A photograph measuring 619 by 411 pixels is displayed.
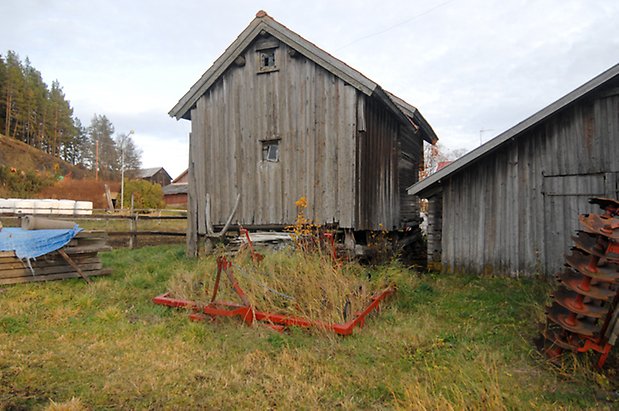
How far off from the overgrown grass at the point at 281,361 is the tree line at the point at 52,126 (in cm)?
4637

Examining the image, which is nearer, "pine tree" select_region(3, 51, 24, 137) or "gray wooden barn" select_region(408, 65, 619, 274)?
"gray wooden barn" select_region(408, 65, 619, 274)

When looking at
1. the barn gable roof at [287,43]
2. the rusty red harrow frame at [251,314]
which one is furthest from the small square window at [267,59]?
the rusty red harrow frame at [251,314]

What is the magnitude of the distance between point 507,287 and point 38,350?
7.93 meters

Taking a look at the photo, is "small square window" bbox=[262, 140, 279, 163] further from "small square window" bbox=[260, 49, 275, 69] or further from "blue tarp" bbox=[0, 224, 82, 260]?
"blue tarp" bbox=[0, 224, 82, 260]

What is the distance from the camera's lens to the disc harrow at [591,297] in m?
3.88

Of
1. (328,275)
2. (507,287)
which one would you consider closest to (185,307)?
(328,275)

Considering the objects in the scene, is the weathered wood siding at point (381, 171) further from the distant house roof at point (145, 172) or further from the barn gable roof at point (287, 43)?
the distant house roof at point (145, 172)

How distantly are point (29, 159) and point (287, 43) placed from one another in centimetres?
4559

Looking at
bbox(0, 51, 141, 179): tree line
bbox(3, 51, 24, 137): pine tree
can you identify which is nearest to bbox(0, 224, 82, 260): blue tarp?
bbox(0, 51, 141, 179): tree line

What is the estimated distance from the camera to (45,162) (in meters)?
47.6

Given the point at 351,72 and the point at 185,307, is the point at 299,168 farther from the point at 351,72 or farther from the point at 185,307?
the point at 185,307

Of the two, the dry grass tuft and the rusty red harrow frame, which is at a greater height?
the rusty red harrow frame

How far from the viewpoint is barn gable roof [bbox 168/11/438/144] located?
9.21 metres

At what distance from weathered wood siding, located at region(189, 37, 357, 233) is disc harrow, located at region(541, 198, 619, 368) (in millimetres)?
5404
